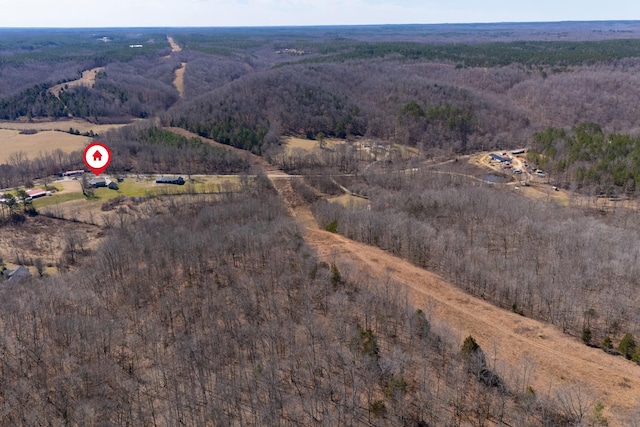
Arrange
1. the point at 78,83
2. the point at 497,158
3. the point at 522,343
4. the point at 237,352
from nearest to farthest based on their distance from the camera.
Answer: the point at 522,343, the point at 237,352, the point at 497,158, the point at 78,83

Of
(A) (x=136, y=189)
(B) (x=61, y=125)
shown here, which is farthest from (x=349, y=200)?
(B) (x=61, y=125)

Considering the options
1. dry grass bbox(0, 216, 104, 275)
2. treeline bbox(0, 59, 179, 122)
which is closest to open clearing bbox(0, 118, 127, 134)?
treeline bbox(0, 59, 179, 122)

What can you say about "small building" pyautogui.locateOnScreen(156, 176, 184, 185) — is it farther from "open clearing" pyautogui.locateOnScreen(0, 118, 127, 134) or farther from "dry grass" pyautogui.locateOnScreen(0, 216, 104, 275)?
"open clearing" pyautogui.locateOnScreen(0, 118, 127, 134)

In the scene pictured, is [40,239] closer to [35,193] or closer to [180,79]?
[35,193]

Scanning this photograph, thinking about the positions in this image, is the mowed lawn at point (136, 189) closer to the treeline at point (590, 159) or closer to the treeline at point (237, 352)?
the treeline at point (237, 352)

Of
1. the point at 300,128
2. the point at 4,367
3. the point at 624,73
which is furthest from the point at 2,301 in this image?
the point at 624,73

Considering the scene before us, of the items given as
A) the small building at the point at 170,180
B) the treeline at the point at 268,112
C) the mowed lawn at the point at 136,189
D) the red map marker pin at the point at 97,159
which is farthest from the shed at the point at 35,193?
the treeline at the point at 268,112
